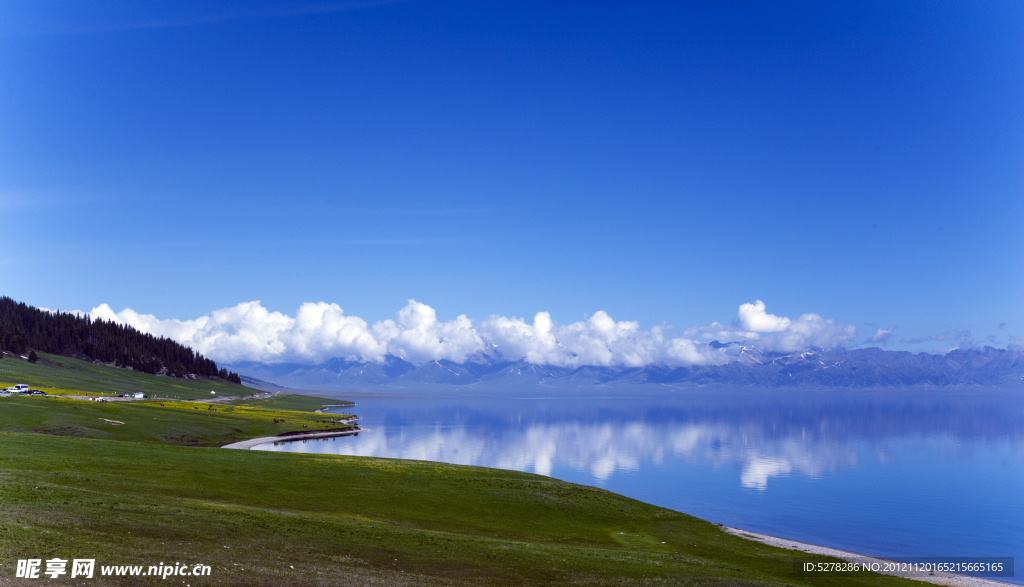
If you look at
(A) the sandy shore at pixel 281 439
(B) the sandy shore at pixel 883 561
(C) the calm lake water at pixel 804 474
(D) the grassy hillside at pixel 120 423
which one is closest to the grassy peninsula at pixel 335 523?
(D) the grassy hillside at pixel 120 423

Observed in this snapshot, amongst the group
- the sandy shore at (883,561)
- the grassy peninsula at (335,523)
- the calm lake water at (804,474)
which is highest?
the grassy peninsula at (335,523)

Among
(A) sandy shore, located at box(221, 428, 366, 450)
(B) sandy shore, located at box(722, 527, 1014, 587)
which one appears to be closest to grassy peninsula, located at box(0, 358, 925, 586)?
(B) sandy shore, located at box(722, 527, 1014, 587)

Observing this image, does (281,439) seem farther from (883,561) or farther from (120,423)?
(883,561)

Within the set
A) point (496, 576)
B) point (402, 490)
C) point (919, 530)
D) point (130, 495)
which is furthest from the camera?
point (919, 530)

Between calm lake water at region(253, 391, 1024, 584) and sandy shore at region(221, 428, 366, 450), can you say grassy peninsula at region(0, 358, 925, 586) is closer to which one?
calm lake water at region(253, 391, 1024, 584)

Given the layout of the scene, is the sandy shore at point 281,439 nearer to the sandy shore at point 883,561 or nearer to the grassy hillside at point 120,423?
the grassy hillside at point 120,423

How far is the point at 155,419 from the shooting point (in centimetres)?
9894

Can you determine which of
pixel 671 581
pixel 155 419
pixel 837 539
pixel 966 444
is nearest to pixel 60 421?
pixel 155 419

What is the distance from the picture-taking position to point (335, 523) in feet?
121

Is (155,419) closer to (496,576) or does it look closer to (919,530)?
(496,576)

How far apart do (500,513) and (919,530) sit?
44651mm

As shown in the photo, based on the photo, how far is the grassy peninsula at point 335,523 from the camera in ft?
84.6

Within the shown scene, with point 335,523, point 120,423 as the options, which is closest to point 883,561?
point 335,523

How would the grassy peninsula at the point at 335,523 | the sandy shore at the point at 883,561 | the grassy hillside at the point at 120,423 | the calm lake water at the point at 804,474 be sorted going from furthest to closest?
the grassy hillside at the point at 120,423, the calm lake water at the point at 804,474, the sandy shore at the point at 883,561, the grassy peninsula at the point at 335,523
